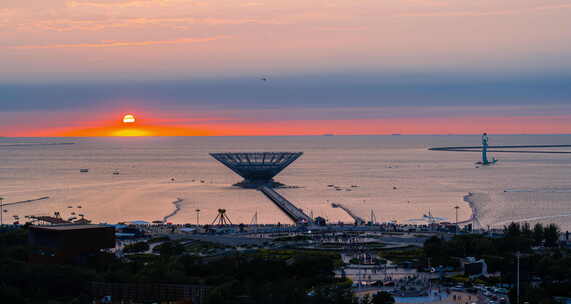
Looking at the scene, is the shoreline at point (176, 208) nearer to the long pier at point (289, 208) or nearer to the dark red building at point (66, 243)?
the long pier at point (289, 208)

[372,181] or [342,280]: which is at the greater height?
[372,181]

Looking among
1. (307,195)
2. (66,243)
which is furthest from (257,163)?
(66,243)

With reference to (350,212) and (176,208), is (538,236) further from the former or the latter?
(176,208)

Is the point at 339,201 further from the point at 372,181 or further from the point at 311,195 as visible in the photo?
the point at 372,181

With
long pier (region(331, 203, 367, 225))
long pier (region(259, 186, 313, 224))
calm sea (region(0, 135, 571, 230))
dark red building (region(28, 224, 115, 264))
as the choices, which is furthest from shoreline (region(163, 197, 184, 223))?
dark red building (region(28, 224, 115, 264))

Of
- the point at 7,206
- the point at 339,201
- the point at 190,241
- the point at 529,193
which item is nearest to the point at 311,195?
the point at 339,201

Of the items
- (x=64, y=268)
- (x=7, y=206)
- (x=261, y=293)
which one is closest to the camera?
(x=261, y=293)
